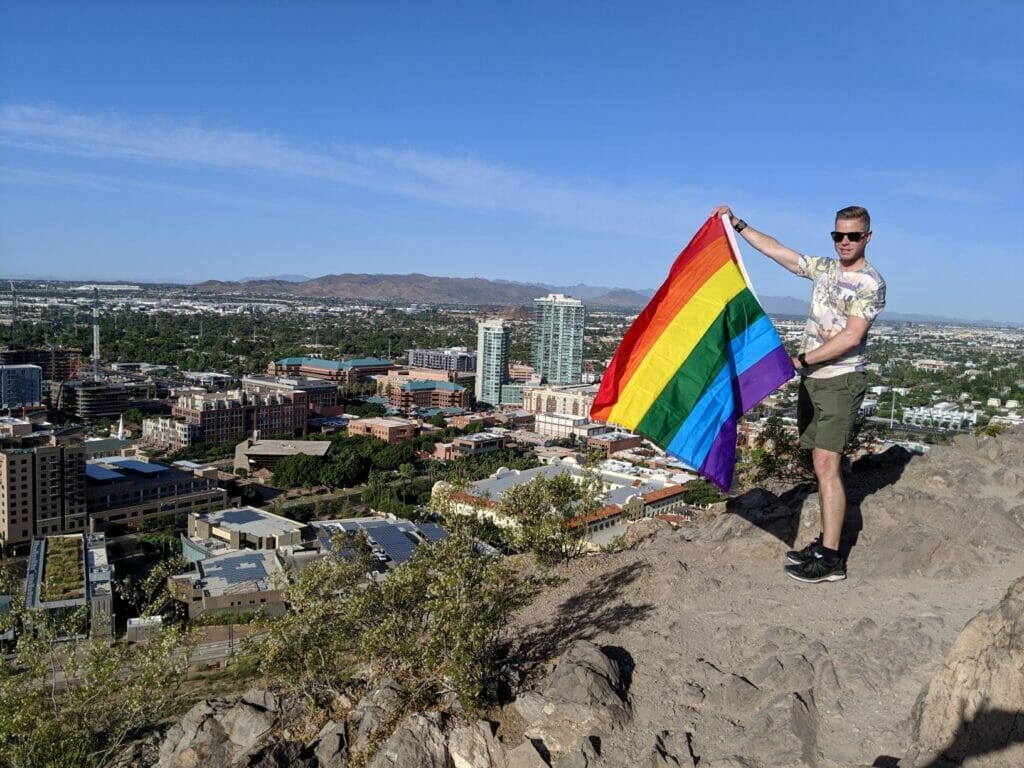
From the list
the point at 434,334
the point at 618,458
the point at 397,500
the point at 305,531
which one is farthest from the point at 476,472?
the point at 434,334

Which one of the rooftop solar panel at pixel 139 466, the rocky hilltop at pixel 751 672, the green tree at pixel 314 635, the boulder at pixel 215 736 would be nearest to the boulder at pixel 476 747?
the rocky hilltop at pixel 751 672

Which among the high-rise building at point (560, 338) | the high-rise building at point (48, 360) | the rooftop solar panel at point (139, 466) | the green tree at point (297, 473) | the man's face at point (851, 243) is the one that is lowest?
the green tree at point (297, 473)

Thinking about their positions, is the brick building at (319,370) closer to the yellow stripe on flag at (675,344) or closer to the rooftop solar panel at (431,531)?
the rooftop solar panel at (431,531)

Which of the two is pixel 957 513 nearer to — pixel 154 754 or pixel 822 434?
pixel 822 434

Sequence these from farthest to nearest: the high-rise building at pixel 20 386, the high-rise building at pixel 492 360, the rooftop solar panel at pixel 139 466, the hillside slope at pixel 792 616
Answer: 1. the high-rise building at pixel 492 360
2. the high-rise building at pixel 20 386
3. the rooftop solar panel at pixel 139 466
4. the hillside slope at pixel 792 616

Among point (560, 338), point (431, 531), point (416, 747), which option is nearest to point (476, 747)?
point (416, 747)

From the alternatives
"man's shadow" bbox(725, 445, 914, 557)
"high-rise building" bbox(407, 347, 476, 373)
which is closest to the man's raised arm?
"man's shadow" bbox(725, 445, 914, 557)

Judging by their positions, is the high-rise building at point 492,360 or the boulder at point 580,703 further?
the high-rise building at point 492,360
